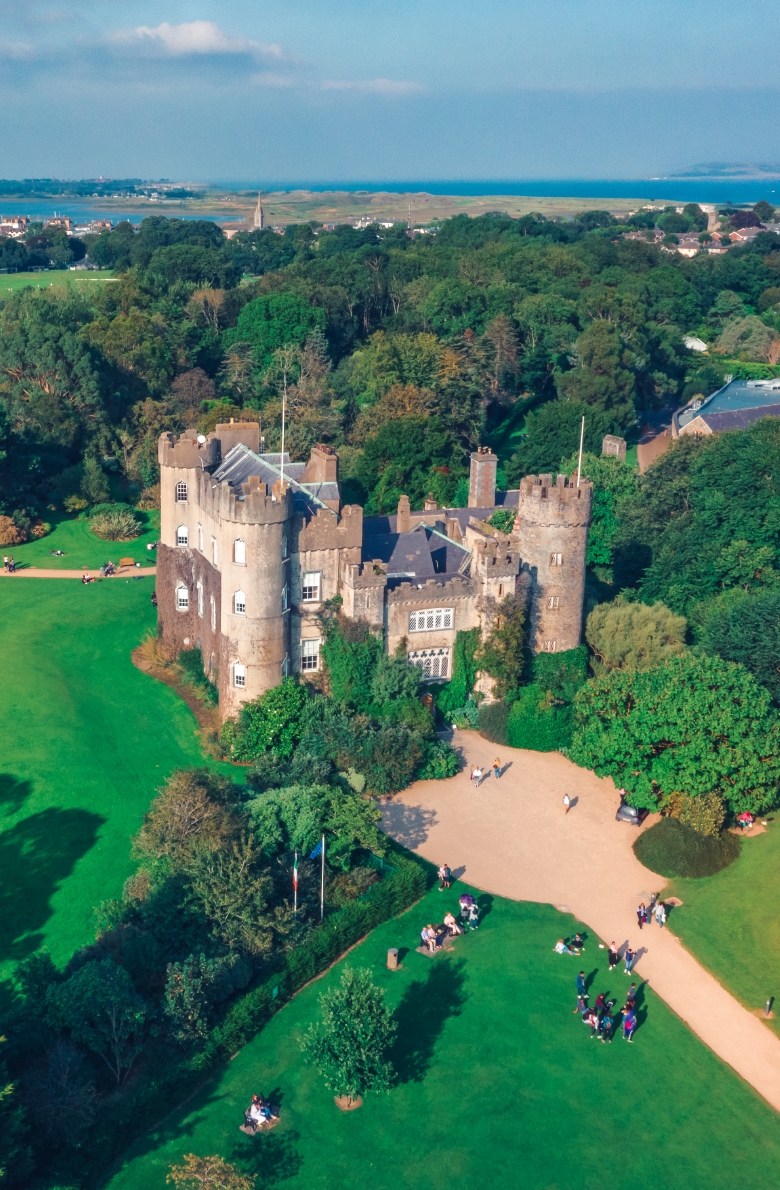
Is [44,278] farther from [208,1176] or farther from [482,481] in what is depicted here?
[208,1176]

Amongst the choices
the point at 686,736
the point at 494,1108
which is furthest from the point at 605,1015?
the point at 686,736

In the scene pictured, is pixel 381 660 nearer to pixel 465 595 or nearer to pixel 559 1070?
pixel 465 595

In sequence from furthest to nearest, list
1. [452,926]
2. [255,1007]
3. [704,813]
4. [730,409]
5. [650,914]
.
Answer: [730,409] → [704,813] → [650,914] → [452,926] → [255,1007]

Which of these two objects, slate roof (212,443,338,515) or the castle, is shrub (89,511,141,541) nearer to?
the castle

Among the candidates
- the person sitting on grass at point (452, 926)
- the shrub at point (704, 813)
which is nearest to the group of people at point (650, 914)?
the shrub at point (704, 813)

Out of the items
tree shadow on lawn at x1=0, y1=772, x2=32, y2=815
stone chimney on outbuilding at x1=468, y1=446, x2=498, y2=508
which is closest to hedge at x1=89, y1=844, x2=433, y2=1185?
tree shadow on lawn at x1=0, y1=772, x2=32, y2=815

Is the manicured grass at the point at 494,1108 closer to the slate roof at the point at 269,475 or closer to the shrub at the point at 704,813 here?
the shrub at the point at 704,813

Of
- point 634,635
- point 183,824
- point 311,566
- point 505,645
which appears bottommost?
point 183,824
